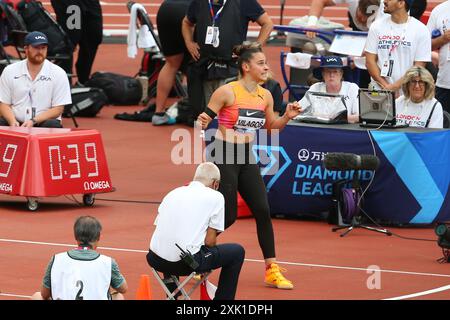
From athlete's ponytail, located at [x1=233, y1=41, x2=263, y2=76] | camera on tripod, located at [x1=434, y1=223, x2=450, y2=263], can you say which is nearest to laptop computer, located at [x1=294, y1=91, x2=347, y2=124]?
camera on tripod, located at [x1=434, y1=223, x2=450, y2=263]

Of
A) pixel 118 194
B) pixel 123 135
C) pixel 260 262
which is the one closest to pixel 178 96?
pixel 123 135

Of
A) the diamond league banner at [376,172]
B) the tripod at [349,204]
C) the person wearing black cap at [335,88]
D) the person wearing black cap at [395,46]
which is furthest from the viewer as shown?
the person wearing black cap at [395,46]

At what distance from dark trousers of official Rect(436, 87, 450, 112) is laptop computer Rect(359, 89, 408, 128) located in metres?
1.72

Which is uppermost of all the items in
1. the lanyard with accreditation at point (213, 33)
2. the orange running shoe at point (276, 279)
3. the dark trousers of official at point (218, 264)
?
the lanyard with accreditation at point (213, 33)

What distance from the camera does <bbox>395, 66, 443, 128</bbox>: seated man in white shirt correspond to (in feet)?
45.6

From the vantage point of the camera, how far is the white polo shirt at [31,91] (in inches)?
579

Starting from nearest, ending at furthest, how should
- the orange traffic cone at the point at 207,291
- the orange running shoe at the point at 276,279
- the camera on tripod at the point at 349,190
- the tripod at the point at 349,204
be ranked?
the orange traffic cone at the point at 207,291 → the orange running shoe at the point at 276,279 → the camera on tripod at the point at 349,190 → the tripod at the point at 349,204

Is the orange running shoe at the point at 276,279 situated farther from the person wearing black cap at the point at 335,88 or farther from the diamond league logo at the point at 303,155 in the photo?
the person wearing black cap at the point at 335,88

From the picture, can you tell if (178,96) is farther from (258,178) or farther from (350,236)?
(258,178)

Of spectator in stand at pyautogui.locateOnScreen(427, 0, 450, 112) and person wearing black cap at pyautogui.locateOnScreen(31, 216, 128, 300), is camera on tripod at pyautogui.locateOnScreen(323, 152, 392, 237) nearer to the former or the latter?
spectator in stand at pyautogui.locateOnScreen(427, 0, 450, 112)

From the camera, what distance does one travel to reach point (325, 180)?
13.9 metres

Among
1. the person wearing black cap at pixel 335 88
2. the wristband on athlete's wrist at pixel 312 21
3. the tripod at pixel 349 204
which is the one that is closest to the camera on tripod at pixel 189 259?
the tripod at pixel 349 204

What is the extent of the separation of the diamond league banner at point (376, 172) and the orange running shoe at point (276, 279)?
2875mm
